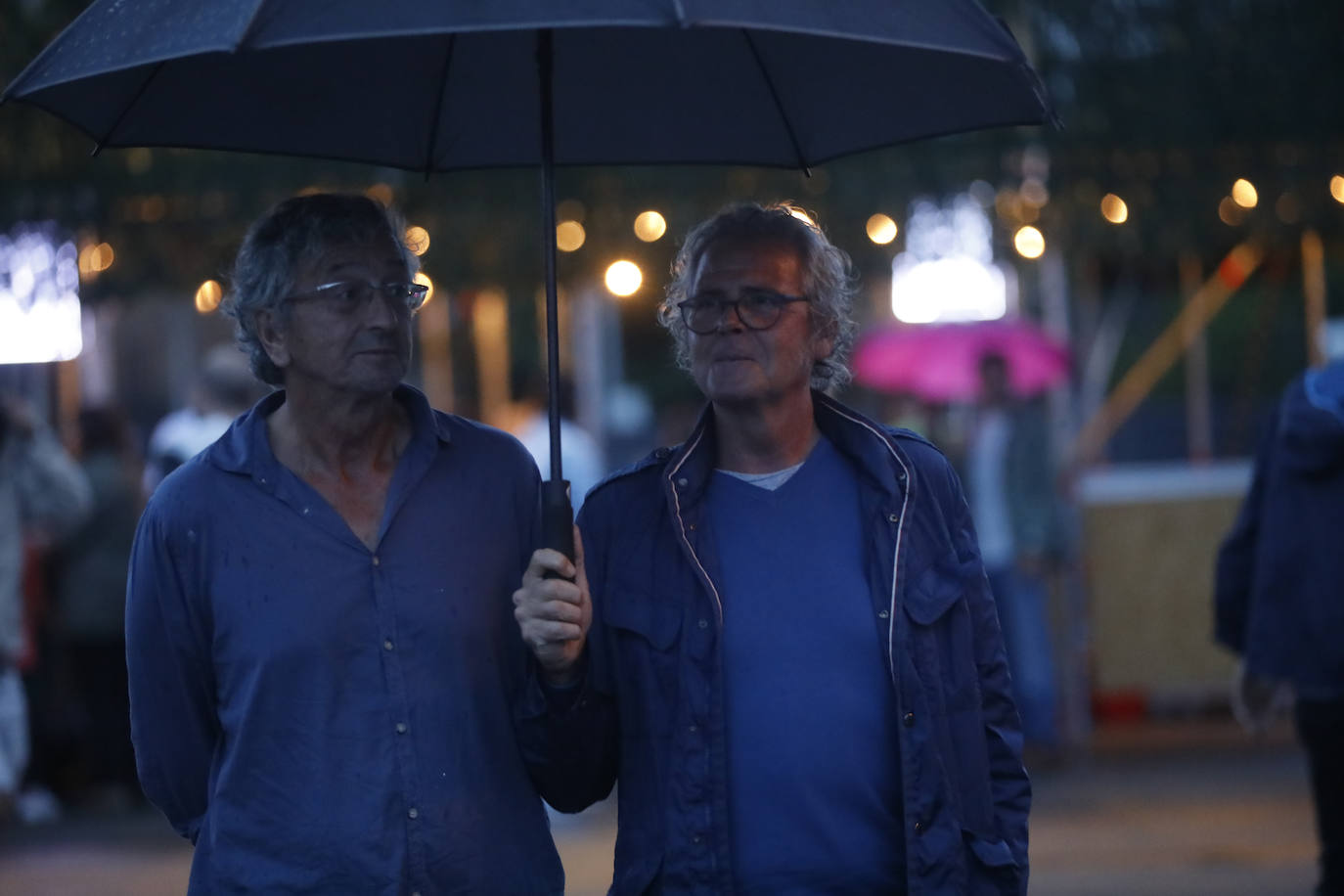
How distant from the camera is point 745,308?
3.17 metres

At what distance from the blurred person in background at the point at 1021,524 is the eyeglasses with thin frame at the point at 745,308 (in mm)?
5989

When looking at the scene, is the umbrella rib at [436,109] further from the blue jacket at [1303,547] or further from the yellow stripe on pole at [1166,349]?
the yellow stripe on pole at [1166,349]

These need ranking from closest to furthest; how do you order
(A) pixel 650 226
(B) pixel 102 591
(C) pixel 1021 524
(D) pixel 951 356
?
(A) pixel 650 226, (B) pixel 102 591, (C) pixel 1021 524, (D) pixel 951 356

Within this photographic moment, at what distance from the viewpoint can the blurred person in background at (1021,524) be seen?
29.7 ft

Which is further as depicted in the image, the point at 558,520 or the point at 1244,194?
the point at 1244,194

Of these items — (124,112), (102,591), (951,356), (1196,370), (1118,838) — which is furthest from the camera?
(951,356)

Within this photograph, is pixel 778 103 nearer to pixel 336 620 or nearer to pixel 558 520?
pixel 558 520

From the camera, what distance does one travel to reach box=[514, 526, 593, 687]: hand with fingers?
289cm

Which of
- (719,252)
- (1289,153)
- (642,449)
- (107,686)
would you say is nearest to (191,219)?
(107,686)

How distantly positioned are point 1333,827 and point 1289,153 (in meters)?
4.34

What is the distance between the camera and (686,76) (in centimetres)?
366

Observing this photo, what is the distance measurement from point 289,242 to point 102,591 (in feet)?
19.6

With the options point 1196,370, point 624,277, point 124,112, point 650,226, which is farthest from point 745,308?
point 1196,370

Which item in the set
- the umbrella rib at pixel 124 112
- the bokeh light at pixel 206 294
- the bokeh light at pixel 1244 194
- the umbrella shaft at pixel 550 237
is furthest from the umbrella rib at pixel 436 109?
the bokeh light at pixel 1244 194
